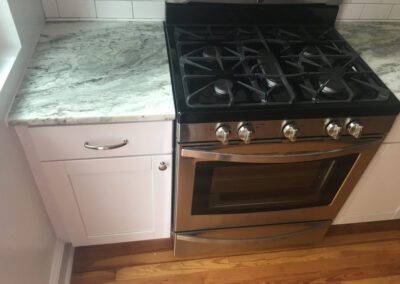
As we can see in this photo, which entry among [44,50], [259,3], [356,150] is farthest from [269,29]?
[44,50]

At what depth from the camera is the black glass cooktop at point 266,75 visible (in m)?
1.02

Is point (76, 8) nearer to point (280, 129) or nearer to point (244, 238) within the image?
point (280, 129)

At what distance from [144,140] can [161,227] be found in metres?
0.54

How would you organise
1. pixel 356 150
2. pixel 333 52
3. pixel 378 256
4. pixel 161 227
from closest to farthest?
pixel 356 150 → pixel 333 52 → pixel 161 227 → pixel 378 256

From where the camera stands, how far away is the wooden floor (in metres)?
1.54

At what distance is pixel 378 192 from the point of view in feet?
4.91

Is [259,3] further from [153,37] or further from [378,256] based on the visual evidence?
[378,256]

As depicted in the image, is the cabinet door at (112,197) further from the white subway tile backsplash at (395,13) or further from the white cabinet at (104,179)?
the white subway tile backsplash at (395,13)

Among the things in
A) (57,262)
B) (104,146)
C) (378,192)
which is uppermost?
(104,146)

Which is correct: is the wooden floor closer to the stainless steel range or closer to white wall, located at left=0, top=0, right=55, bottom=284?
the stainless steel range

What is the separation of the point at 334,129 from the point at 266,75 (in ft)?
0.90

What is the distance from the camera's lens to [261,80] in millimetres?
1119

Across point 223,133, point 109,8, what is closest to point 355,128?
point 223,133

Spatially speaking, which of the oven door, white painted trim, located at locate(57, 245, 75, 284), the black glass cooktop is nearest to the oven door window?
the oven door
